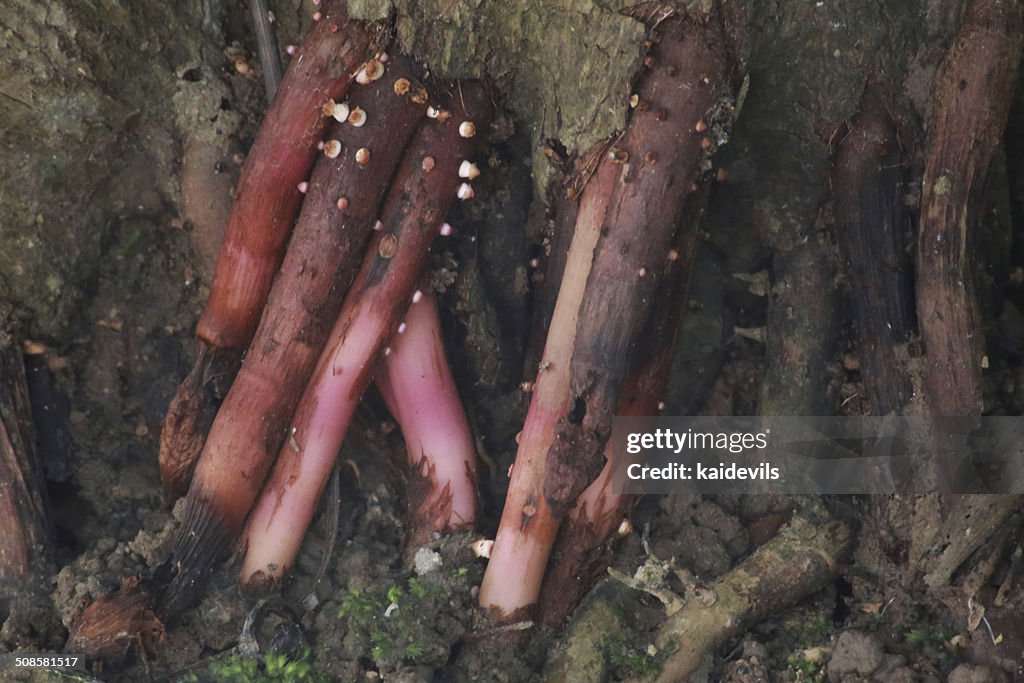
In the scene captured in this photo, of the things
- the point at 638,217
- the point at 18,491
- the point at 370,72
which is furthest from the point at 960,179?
the point at 18,491

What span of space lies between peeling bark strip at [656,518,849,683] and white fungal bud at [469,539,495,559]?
62 cm

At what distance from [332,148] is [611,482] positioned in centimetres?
145

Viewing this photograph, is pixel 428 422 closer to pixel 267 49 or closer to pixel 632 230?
pixel 632 230

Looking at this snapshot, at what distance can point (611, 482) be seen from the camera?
3.16 metres

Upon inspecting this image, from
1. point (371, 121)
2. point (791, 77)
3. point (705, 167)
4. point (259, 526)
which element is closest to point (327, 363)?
point (259, 526)

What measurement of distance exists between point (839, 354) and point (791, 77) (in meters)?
1.01

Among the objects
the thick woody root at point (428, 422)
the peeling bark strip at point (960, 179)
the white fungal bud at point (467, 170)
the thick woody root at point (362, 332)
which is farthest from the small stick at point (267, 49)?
the peeling bark strip at point (960, 179)

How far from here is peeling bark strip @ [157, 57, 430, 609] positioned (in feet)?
9.98

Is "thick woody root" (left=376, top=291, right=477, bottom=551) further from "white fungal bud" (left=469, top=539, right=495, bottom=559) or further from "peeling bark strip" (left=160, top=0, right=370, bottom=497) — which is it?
"peeling bark strip" (left=160, top=0, right=370, bottom=497)

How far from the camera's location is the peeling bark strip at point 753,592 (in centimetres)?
301

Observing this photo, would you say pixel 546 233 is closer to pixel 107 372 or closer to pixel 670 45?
pixel 670 45

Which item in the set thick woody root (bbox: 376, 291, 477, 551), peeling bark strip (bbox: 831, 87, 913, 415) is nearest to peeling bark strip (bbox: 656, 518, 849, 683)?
peeling bark strip (bbox: 831, 87, 913, 415)

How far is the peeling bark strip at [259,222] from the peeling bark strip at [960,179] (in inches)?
73.8

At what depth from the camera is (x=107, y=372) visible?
3.48 m
